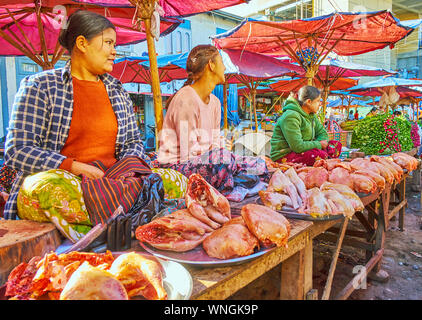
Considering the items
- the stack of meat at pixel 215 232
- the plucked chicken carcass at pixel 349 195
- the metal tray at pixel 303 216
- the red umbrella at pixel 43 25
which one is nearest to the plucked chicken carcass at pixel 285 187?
the metal tray at pixel 303 216

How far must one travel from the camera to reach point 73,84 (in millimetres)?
1951

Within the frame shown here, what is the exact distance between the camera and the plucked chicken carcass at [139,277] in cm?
92

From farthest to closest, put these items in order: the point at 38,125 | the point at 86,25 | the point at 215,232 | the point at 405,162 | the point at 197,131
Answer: the point at 405,162 < the point at 197,131 < the point at 86,25 < the point at 38,125 < the point at 215,232

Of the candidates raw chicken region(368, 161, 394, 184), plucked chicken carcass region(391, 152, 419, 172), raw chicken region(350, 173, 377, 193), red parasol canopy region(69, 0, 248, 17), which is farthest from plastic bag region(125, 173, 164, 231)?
plucked chicken carcass region(391, 152, 419, 172)

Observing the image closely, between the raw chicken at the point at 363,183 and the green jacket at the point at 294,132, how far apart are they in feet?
4.66

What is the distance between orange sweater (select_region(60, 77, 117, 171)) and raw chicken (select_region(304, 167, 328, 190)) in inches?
61.7

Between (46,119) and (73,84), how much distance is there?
0.31m

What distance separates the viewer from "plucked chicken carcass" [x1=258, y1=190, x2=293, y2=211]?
1.91 meters

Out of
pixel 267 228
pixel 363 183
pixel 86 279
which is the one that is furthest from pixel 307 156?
pixel 86 279

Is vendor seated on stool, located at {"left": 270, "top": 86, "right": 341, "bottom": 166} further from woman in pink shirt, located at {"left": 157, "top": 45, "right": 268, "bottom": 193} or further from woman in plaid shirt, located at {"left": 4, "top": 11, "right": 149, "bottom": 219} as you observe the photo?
woman in plaid shirt, located at {"left": 4, "top": 11, "right": 149, "bottom": 219}

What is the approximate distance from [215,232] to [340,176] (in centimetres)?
152

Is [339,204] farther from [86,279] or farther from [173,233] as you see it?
[86,279]

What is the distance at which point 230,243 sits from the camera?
1.29m

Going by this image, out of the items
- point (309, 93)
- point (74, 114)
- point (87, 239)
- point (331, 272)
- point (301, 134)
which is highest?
point (309, 93)
